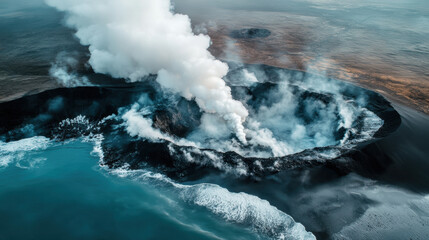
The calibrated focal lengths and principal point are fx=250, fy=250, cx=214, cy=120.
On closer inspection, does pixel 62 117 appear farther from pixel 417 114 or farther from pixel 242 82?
pixel 417 114

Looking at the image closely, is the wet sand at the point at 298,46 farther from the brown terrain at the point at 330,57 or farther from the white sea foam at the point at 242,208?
the white sea foam at the point at 242,208

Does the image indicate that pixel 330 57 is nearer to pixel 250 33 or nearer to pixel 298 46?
pixel 298 46

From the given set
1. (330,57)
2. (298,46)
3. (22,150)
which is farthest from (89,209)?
(298,46)

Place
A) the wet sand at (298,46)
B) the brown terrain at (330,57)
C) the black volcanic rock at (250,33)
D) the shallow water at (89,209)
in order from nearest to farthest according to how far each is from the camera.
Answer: the shallow water at (89,209)
the wet sand at (298,46)
the brown terrain at (330,57)
the black volcanic rock at (250,33)

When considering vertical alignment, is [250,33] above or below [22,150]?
above

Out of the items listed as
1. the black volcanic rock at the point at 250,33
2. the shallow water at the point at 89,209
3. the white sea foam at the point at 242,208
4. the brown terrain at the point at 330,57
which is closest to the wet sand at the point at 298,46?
the brown terrain at the point at 330,57

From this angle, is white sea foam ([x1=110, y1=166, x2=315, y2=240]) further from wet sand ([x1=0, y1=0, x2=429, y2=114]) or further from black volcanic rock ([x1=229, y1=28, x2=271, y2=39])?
black volcanic rock ([x1=229, y1=28, x2=271, y2=39])

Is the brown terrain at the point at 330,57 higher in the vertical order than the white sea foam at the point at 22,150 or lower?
higher

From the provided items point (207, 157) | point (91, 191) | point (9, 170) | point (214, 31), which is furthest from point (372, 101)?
point (214, 31)
